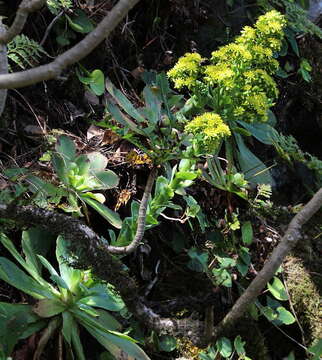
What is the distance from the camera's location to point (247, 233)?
6.24 feet

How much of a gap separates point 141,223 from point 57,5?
41.5 inches

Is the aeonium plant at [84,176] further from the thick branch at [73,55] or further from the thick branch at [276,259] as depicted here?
the thick branch at [73,55]

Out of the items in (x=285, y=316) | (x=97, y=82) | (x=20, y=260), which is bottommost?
(x=285, y=316)

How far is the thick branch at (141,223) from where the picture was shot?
1.36 metres

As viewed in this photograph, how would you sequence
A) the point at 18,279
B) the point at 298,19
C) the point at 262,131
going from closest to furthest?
the point at 18,279 < the point at 262,131 < the point at 298,19

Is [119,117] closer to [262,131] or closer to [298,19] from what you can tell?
[262,131]

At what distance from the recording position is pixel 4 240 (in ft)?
4.79

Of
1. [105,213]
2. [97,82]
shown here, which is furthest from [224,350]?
[97,82]

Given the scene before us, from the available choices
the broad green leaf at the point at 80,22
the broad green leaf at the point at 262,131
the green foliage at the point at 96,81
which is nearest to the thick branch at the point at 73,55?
the green foliage at the point at 96,81

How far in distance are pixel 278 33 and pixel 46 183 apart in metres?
0.85

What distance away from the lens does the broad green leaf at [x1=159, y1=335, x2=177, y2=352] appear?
159cm

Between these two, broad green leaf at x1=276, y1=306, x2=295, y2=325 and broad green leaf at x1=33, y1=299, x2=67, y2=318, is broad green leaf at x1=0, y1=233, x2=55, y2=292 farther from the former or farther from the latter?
broad green leaf at x1=276, y1=306, x2=295, y2=325

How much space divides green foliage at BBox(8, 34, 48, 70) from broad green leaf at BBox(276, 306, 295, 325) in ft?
4.15

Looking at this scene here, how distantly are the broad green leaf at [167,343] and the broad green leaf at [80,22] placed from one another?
1.23 m
